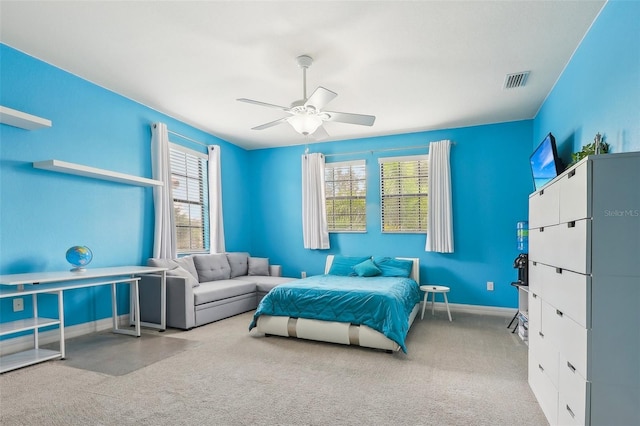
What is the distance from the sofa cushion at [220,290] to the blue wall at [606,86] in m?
4.23

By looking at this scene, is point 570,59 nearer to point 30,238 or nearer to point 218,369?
point 218,369

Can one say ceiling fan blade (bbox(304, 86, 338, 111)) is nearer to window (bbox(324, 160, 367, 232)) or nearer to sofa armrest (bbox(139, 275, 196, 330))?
sofa armrest (bbox(139, 275, 196, 330))

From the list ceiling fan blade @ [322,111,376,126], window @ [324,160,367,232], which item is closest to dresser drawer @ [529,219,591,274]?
ceiling fan blade @ [322,111,376,126]

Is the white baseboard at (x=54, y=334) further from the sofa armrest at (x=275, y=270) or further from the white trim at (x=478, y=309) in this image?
the white trim at (x=478, y=309)

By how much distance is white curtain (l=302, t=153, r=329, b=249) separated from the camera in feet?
19.7

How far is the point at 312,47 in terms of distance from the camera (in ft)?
9.86

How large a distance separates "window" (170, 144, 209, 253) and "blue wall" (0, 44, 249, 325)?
538 millimetres

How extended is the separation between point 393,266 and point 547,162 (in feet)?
8.05

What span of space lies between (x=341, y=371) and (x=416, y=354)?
860 millimetres

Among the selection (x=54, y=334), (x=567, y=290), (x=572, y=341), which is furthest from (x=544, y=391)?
(x=54, y=334)

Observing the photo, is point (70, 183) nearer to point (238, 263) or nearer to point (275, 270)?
point (238, 263)

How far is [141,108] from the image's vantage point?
449 centimetres

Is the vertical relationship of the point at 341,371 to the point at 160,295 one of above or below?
below

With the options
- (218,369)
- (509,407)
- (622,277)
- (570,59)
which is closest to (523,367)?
(509,407)
